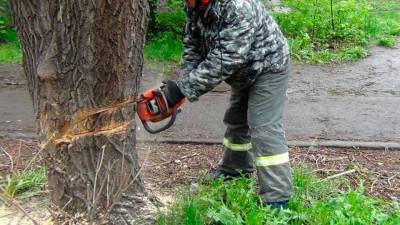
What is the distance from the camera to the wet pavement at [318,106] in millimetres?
5469

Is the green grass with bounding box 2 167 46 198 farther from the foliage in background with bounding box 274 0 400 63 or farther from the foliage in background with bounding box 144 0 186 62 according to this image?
the foliage in background with bounding box 274 0 400 63

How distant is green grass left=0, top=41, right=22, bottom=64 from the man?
4559 millimetres

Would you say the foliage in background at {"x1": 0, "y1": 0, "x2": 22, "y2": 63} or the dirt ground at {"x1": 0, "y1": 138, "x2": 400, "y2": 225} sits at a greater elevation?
the foliage in background at {"x1": 0, "y1": 0, "x2": 22, "y2": 63}

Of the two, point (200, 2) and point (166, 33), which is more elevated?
point (200, 2)

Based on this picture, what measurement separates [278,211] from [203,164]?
1.16 meters

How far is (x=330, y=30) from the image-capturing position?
869cm

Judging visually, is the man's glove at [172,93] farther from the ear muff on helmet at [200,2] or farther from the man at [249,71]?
the ear muff on helmet at [200,2]

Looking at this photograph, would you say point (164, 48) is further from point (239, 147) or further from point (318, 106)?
point (239, 147)

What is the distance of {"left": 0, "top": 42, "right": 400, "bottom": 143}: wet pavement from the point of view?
17.9ft

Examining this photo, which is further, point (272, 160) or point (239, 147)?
point (239, 147)

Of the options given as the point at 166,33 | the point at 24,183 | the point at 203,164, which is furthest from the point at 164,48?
the point at 24,183

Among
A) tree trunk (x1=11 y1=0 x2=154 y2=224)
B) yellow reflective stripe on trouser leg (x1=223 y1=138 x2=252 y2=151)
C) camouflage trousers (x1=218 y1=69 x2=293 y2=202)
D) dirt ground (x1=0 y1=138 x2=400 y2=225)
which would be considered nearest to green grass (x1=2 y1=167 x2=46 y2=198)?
dirt ground (x1=0 y1=138 x2=400 y2=225)

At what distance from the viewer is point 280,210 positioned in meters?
3.62

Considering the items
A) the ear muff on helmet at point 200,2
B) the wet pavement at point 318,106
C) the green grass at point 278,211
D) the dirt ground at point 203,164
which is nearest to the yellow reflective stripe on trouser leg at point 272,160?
the green grass at point 278,211
